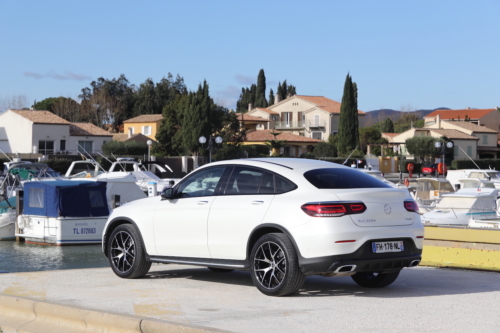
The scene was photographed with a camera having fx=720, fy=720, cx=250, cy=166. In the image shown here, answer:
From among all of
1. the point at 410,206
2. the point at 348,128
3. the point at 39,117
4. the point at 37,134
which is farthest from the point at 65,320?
the point at 348,128

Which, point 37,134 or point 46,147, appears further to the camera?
point 46,147

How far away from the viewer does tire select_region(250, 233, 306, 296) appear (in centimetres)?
815

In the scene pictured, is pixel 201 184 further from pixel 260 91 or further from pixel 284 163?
pixel 260 91

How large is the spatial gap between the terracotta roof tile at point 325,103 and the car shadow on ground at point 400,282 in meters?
96.0

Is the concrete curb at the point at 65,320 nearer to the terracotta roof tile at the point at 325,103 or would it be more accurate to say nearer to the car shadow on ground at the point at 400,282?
the car shadow on ground at the point at 400,282

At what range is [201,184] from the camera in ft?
31.5

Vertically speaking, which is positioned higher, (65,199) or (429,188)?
(429,188)

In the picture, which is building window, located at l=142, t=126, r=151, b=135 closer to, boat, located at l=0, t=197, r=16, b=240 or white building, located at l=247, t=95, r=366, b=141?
white building, located at l=247, t=95, r=366, b=141

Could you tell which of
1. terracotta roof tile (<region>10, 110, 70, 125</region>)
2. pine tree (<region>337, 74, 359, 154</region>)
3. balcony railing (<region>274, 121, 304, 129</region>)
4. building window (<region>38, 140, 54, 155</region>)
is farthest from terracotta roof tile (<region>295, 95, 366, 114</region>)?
building window (<region>38, 140, 54, 155</region>)

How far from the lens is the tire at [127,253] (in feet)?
32.6

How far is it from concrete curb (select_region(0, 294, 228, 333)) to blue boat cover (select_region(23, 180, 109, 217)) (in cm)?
1800

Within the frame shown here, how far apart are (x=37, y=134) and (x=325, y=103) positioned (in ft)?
155

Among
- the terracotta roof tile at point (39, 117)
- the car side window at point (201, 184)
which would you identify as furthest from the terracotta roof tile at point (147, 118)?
the car side window at point (201, 184)

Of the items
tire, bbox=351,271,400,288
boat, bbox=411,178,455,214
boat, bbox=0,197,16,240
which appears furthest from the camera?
boat, bbox=411,178,455,214
